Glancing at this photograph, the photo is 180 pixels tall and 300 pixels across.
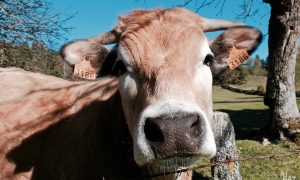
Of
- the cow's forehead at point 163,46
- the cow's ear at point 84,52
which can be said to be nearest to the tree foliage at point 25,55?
the cow's ear at point 84,52

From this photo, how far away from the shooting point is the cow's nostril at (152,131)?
2.79 m

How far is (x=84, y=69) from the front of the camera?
13.6ft

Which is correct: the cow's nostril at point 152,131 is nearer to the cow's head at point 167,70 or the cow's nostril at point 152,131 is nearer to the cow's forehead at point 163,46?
the cow's head at point 167,70

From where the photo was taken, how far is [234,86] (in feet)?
186

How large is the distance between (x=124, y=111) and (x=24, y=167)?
1300 millimetres

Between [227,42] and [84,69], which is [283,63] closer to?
[227,42]

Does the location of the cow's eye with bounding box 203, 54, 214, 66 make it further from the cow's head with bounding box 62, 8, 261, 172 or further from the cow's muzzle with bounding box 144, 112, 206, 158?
the cow's muzzle with bounding box 144, 112, 206, 158

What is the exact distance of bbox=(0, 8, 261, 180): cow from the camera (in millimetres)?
2918

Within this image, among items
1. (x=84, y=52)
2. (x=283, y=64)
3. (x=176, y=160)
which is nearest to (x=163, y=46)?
(x=176, y=160)

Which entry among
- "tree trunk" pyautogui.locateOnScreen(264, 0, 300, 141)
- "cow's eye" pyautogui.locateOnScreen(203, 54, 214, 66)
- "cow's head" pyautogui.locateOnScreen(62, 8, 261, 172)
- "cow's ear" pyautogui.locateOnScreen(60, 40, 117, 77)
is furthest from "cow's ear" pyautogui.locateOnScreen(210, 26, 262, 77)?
"tree trunk" pyautogui.locateOnScreen(264, 0, 300, 141)

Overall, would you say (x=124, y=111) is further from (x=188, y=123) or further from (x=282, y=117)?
(x=282, y=117)

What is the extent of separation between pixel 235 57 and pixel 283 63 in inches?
270

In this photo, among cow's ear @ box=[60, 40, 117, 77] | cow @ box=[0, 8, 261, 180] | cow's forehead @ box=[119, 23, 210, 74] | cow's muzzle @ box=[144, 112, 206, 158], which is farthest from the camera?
cow's ear @ box=[60, 40, 117, 77]

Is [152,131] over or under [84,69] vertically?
under
